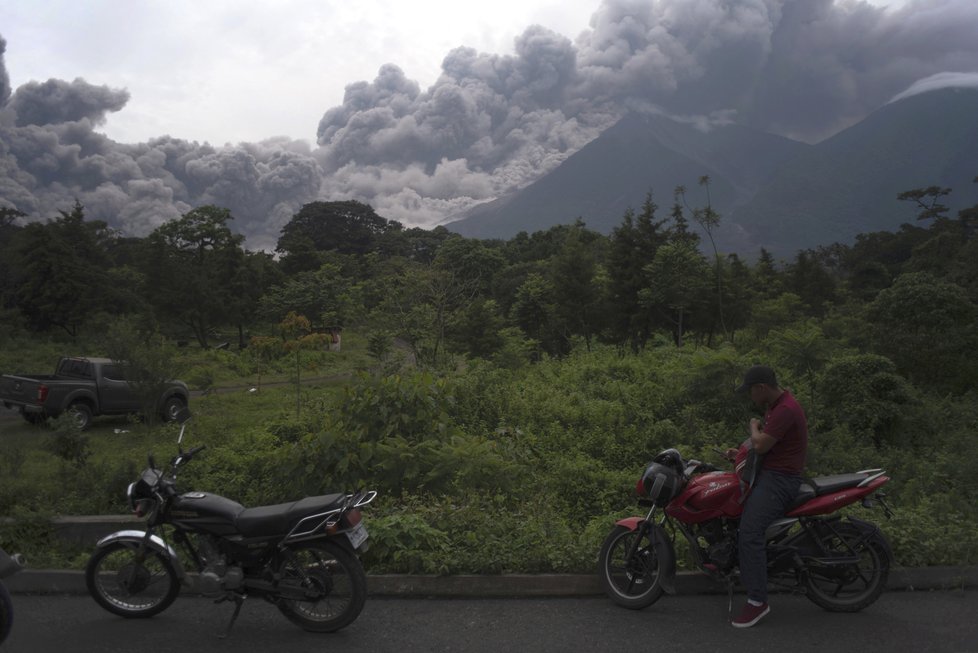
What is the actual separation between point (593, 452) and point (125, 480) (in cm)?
582

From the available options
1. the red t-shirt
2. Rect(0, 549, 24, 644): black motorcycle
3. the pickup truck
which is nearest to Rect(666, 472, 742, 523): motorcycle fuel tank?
the red t-shirt

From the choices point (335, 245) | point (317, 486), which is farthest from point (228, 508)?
point (335, 245)

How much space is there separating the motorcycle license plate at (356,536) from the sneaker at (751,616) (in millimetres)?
2380

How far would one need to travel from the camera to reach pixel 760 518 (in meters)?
4.33

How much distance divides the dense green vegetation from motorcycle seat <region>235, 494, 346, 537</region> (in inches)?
43.3

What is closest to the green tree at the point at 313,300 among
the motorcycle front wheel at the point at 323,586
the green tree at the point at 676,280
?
the green tree at the point at 676,280

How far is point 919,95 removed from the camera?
350ft

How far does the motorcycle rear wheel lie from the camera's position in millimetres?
4430

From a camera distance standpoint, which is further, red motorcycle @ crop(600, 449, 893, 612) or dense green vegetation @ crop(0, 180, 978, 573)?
dense green vegetation @ crop(0, 180, 978, 573)

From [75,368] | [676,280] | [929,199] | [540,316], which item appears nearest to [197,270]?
[540,316]

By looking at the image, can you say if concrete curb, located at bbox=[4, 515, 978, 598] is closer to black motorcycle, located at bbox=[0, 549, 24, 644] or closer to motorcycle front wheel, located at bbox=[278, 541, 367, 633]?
motorcycle front wheel, located at bbox=[278, 541, 367, 633]

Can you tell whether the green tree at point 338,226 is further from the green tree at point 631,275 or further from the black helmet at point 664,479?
the black helmet at point 664,479

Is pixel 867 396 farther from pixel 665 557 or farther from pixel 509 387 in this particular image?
pixel 665 557

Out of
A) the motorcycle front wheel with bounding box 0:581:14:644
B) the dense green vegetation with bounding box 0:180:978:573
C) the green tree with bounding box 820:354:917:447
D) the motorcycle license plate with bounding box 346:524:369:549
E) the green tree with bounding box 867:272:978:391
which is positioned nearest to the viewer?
the motorcycle front wheel with bounding box 0:581:14:644
